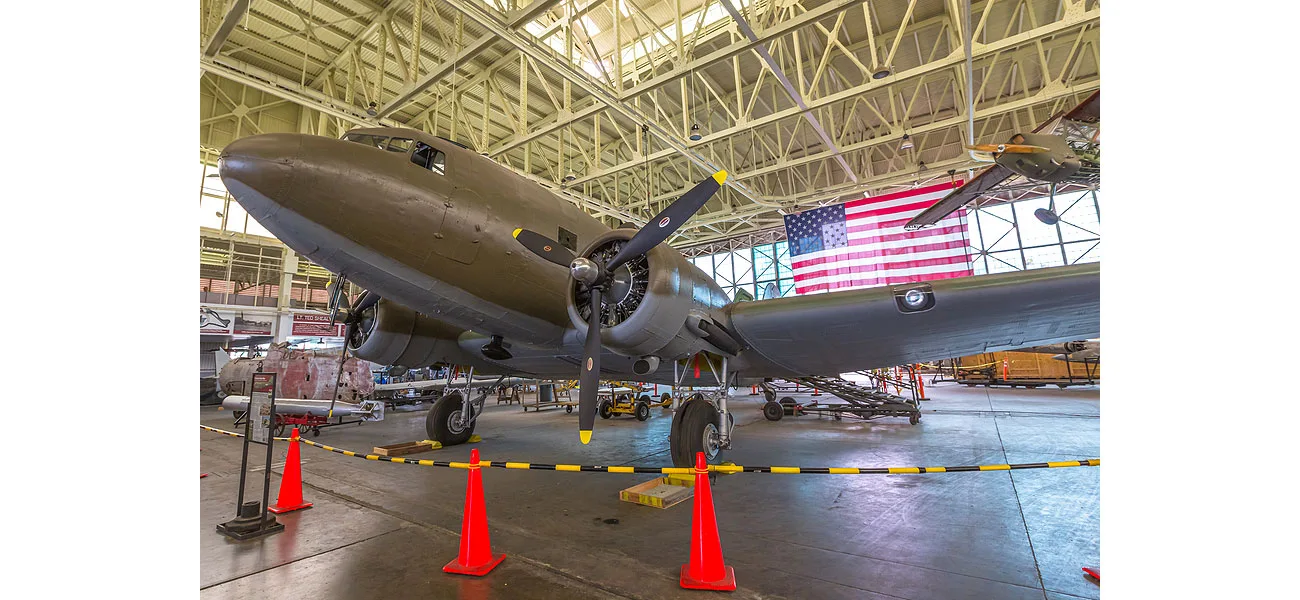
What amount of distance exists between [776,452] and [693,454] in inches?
112

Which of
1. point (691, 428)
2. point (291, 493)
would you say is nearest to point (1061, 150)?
point (691, 428)

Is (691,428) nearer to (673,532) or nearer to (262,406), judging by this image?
(673,532)

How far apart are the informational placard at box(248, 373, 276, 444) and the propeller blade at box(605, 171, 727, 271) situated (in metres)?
3.62

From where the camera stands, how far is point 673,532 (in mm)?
4168

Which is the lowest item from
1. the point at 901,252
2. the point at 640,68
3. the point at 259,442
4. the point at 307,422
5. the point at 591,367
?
the point at 307,422

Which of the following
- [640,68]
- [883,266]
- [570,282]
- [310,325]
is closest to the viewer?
[570,282]

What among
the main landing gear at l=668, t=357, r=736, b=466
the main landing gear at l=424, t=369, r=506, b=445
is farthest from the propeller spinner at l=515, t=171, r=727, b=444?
the main landing gear at l=424, t=369, r=506, b=445

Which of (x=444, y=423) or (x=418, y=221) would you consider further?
(x=444, y=423)

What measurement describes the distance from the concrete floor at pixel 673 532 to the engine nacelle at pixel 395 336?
5.75ft

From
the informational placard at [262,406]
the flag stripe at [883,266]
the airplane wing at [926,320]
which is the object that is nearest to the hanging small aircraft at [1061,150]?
the flag stripe at [883,266]

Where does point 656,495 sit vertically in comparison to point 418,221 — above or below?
below

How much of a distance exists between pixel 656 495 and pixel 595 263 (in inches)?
102

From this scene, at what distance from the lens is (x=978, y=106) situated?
18.5 meters

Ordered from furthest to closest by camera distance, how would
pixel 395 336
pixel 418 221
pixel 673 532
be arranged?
pixel 395 336, pixel 418 221, pixel 673 532
